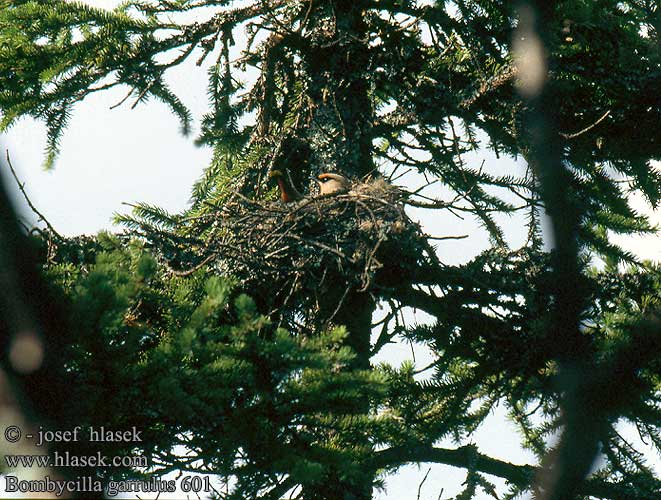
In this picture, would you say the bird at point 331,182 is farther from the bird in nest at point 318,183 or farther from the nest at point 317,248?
the nest at point 317,248

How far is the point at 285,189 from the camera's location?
5.75 meters

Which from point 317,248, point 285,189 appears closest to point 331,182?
point 285,189

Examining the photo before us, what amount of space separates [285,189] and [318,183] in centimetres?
25

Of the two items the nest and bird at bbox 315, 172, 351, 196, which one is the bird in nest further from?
the nest

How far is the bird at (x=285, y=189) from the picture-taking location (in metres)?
5.67

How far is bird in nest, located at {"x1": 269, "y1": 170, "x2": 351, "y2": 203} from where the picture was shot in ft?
17.6

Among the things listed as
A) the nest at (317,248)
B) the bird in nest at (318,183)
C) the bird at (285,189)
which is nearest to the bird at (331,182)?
the bird in nest at (318,183)

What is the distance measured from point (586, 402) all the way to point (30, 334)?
3.04ft

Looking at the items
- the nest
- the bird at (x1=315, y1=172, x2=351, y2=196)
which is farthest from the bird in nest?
the nest

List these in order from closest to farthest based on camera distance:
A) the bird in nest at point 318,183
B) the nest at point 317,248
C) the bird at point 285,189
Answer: the nest at point 317,248
the bird in nest at point 318,183
the bird at point 285,189

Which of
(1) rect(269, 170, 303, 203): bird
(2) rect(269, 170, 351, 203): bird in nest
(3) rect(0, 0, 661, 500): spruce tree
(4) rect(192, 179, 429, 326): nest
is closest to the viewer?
(3) rect(0, 0, 661, 500): spruce tree

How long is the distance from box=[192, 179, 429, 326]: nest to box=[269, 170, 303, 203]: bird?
0.59 m

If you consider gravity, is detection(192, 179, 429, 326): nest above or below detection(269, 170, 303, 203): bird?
below

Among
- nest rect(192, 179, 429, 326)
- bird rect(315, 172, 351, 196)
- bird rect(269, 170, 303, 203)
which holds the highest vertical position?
bird rect(269, 170, 303, 203)
